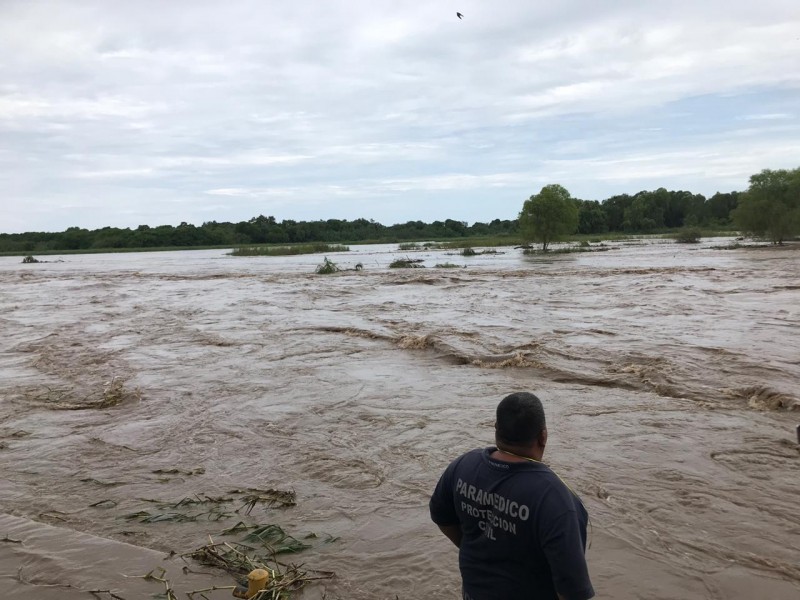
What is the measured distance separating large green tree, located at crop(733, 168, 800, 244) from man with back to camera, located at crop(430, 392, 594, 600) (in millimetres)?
→ 63251

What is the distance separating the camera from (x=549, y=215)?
6744 centimetres

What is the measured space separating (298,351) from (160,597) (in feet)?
33.0

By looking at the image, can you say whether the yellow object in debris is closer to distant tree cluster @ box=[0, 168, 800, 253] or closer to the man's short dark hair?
the man's short dark hair

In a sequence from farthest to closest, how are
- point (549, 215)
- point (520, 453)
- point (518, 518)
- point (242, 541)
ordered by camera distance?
point (549, 215) → point (242, 541) → point (520, 453) → point (518, 518)

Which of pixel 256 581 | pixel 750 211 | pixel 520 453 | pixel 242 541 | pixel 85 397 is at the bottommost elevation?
pixel 85 397

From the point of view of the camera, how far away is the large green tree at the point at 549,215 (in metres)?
66.8

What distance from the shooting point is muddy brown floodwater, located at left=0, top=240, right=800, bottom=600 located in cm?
471

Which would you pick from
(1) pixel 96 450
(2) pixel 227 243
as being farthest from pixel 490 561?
(2) pixel 227 243

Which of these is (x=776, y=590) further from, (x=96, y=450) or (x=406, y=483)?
(x=96, y=450)

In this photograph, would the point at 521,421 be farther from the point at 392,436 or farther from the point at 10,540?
the point at 392,436

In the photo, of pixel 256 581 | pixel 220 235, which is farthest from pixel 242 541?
pixel 220 235

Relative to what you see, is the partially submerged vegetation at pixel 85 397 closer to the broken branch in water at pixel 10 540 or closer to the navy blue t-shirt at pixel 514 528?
the broken branch in water at pixel 10 540

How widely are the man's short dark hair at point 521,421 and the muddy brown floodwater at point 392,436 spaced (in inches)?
86.6

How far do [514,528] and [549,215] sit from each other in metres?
67.4
